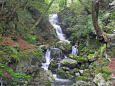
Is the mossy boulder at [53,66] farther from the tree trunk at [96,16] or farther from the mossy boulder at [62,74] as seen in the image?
the tree trunk at [96,16]

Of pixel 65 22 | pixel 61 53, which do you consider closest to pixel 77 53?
pixel 61 53

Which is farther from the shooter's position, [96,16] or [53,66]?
[53,66]

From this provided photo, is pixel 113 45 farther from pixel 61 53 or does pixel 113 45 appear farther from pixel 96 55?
pixel 61 53

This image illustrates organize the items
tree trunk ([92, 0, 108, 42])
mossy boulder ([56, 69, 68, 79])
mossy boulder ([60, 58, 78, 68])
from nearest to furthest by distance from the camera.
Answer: tree trunk ([92, 0, 108, 42]) → mossy boulder ([56, 69, 68, 79]) → mossy boulder ([60, 58, 78, 68])

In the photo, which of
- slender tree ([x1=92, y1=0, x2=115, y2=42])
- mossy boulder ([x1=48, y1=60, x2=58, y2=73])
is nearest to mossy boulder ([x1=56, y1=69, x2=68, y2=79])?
mossy boulder ([x1=48, y1=60, x2=58, y2=73])

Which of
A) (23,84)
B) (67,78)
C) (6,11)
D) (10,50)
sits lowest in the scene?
(67,78)

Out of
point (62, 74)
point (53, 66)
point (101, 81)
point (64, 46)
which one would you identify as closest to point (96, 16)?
point (101, 81)

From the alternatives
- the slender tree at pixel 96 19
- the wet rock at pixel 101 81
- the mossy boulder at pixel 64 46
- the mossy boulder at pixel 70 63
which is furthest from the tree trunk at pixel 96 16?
the mossy boulder at pixel 64 46

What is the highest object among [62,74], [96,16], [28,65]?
[96,16]

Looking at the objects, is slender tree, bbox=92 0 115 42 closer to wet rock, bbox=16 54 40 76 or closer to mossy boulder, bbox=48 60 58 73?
wet rock, bbox=16 54 40 76

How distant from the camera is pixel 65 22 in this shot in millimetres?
24406

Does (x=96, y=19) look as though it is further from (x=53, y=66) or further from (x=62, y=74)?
(x=53, y=66)

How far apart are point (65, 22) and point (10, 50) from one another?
15996 millimetres

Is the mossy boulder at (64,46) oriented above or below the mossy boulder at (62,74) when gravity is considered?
above
